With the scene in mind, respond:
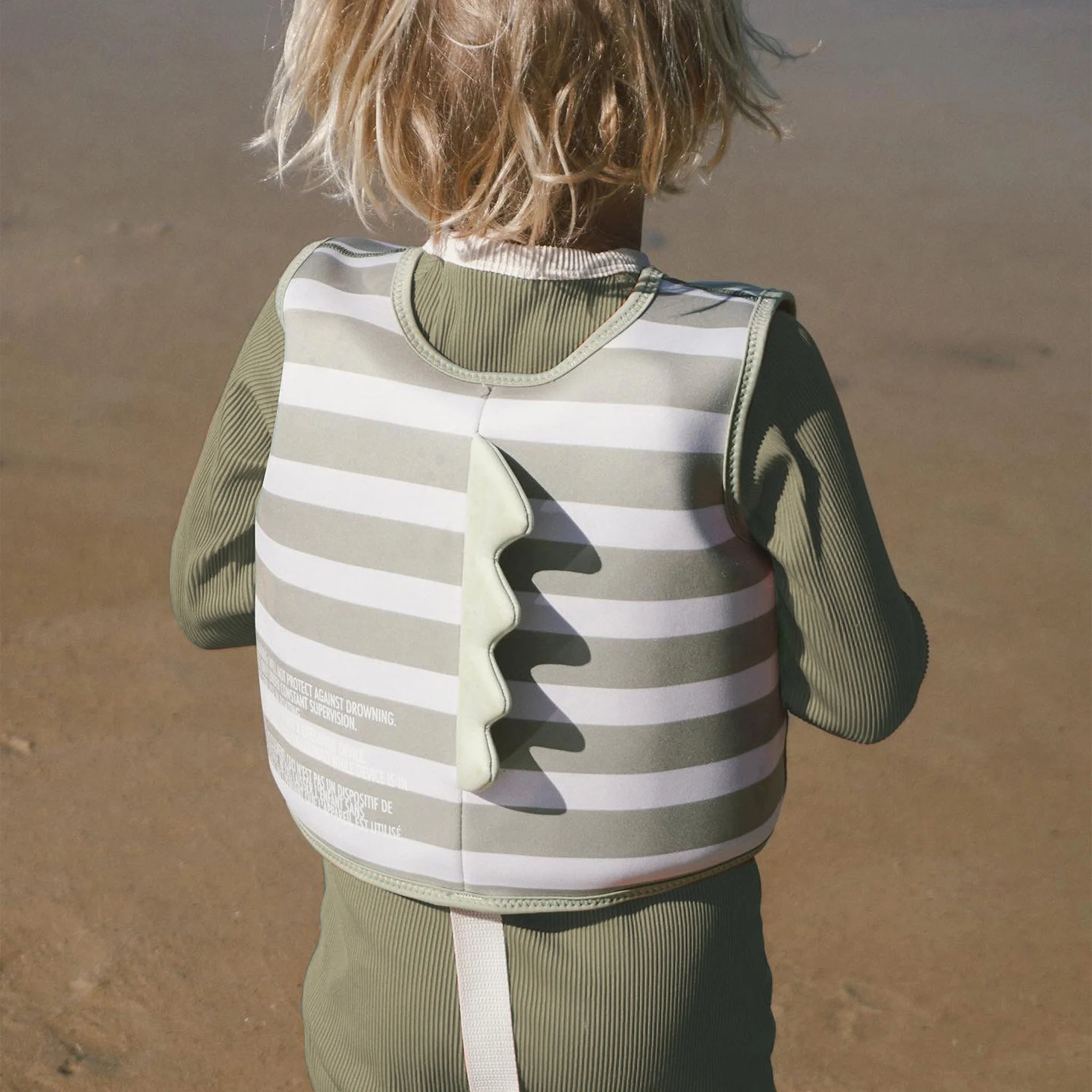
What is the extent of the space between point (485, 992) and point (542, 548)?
0.31m

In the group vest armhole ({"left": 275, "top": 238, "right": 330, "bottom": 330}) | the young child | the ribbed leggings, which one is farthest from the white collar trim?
the ribbed leggings

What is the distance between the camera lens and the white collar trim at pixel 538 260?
2.89ft

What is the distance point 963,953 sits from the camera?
84.0 inches

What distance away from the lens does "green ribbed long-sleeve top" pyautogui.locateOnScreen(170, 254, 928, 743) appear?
2.75ft

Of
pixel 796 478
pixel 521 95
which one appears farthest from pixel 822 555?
pixel 521 95

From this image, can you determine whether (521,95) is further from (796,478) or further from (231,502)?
(231,502)

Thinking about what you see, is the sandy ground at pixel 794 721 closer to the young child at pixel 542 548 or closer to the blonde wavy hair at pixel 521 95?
the young child at pixel 542 548

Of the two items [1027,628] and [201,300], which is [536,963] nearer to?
[1027,628]

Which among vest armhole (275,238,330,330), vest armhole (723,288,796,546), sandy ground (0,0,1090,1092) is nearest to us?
vest armhole (723,288,796,546)

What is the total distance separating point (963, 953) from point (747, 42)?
1.61 metres

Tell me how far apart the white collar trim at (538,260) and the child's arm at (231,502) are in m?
0.15

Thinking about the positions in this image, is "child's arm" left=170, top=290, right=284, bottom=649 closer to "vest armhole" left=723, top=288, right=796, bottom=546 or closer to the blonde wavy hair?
the blonde wavy hair

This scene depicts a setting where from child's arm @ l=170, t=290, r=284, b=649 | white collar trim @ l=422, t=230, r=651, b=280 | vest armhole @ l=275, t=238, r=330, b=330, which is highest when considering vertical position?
white collar trim @ l=422, t=230, r=651, b=280

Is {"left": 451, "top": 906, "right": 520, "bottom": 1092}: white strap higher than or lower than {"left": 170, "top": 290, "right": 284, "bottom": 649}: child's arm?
lower
